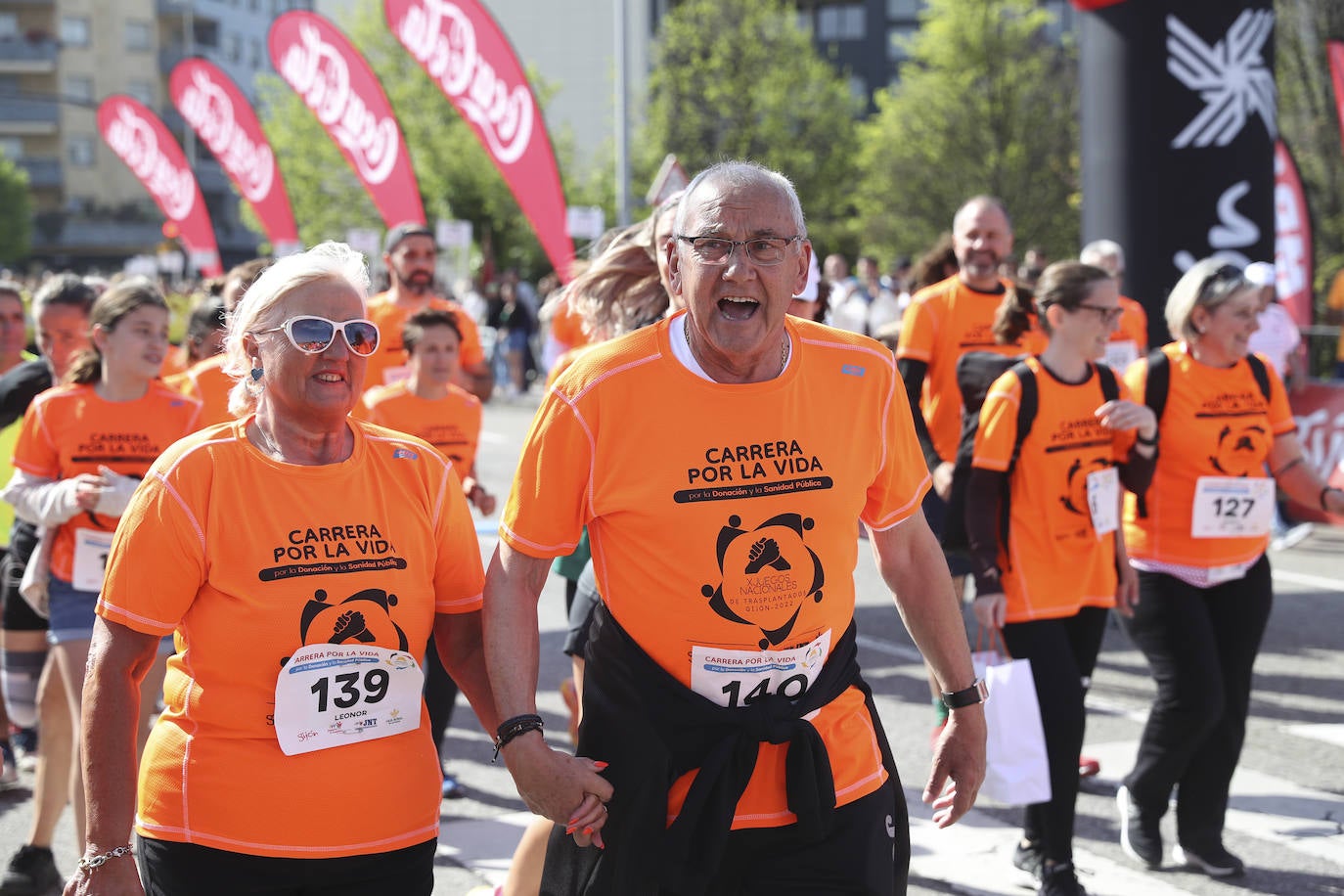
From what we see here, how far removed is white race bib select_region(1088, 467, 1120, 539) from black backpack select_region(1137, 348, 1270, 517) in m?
0.23

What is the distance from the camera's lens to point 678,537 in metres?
2.87

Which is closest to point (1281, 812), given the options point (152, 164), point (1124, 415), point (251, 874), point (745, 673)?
point (1124, 415)

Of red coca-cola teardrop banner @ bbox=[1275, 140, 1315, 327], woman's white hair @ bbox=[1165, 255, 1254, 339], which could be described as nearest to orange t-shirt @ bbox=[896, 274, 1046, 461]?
woman's white hair @ bbox=[1165, 255, 1254, 339]

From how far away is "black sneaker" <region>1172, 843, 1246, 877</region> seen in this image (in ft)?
16.6

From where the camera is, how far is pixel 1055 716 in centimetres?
475

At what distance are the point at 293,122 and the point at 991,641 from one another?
54.6m

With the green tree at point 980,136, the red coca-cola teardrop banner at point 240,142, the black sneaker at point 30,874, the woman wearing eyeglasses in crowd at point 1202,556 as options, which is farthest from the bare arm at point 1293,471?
the green tree at point 980,136

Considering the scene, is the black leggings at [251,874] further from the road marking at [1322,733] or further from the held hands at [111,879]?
the road marking at [1322,733]

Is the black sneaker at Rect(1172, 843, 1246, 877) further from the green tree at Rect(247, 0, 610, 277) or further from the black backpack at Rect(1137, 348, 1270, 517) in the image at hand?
the green tree at Rect(247, 0, 610, 277)

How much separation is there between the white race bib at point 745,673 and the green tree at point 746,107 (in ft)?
153

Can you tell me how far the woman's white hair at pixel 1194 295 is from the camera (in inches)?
205

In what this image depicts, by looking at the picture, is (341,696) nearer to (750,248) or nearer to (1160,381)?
(750,248)

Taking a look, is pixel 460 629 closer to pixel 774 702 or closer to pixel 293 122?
pixel 774 702

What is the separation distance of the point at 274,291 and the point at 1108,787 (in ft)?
14.0
